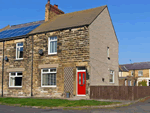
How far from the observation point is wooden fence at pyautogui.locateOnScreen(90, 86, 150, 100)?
17.0m

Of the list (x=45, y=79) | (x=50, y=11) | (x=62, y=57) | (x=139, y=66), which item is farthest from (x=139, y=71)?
(x=62, y=57)

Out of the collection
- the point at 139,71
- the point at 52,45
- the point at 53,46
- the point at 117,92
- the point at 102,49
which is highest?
the point at 52,45

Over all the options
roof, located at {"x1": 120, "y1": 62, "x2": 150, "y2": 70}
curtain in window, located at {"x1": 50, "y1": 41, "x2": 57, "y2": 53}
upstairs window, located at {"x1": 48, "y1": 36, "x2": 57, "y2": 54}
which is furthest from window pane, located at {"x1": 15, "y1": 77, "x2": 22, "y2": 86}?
roof, located at {"x1": 120, "y1": 62, "x2": 150, "y2": 70}

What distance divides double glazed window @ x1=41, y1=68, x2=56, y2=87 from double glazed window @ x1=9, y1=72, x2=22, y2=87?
309 centimetres

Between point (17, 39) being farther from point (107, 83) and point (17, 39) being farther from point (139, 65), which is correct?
point (139, 65)

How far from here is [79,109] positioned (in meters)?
12.1

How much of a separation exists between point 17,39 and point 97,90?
36.6 feet

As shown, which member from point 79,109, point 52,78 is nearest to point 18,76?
point 52,78

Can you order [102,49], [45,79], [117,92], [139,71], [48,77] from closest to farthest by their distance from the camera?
[117,92] < [48,77] < [45,79] < [102,49] < [139,71]

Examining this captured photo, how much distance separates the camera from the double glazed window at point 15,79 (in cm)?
2319

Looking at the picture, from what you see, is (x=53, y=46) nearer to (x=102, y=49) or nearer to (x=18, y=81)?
(x=102, y=49)

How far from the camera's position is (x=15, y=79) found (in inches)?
929

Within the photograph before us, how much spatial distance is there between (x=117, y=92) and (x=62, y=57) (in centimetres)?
628

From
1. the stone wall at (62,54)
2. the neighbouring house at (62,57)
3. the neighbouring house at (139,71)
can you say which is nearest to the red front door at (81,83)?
the neighbouring house at (62,57)
